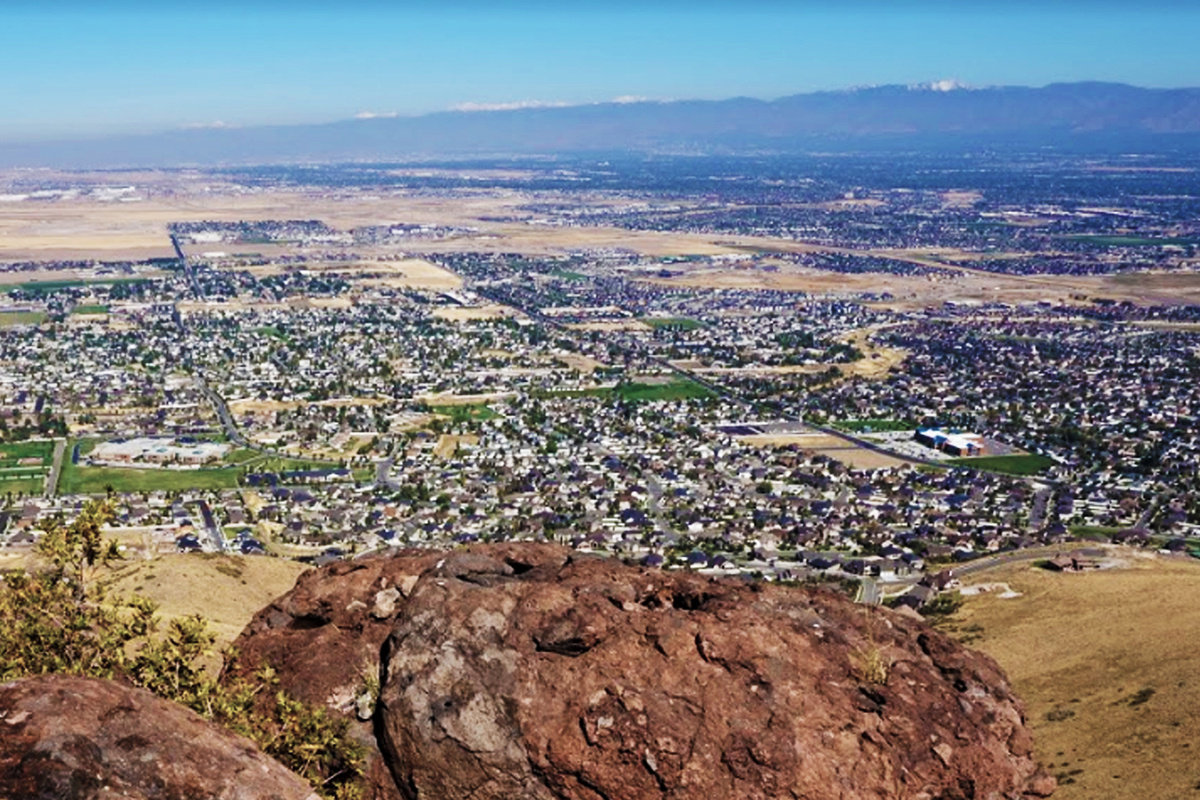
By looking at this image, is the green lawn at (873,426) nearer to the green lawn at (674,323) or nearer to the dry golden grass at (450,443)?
the dry golden grass at (450,443)

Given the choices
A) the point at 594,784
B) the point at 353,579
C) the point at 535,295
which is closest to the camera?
the point at 594,784

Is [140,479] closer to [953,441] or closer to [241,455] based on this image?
[241,455]

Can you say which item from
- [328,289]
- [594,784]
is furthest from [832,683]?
[328,289]

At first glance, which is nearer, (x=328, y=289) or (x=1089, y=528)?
(x=1089, y=528)

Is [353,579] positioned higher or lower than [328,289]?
higher

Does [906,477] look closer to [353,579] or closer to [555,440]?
[555,440]

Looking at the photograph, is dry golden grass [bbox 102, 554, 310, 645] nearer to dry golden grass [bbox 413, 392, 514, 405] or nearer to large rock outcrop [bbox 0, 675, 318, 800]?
large rock outcrop [bbox 0, 675, 318, 800]
